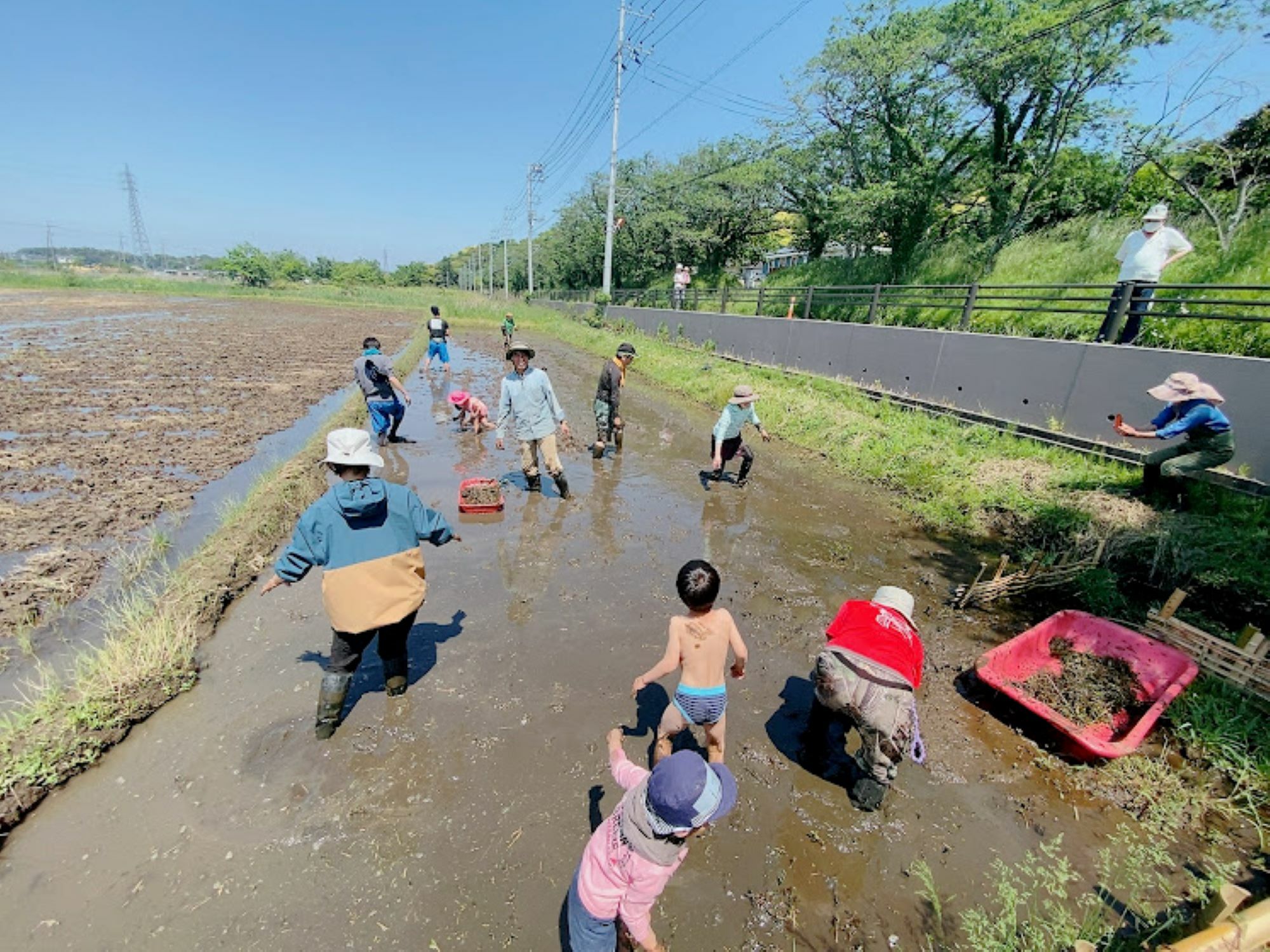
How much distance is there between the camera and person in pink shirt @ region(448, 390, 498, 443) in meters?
9.71

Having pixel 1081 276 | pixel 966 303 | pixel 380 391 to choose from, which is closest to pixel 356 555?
pixel 380 391

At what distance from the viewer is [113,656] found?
3.51m

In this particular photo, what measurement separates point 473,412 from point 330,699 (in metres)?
7.14

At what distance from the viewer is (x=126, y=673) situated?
3467 millimetres

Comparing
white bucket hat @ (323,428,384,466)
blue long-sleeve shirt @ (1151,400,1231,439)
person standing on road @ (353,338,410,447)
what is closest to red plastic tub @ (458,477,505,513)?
person standing on road @ (353,338,410,447)

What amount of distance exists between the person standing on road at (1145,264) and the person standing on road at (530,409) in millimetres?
7952

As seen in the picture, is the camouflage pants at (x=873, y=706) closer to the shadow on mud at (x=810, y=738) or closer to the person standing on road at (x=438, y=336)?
the shadow on mud at (x=810, y=738)

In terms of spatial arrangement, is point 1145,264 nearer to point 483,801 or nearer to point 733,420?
point 733,420

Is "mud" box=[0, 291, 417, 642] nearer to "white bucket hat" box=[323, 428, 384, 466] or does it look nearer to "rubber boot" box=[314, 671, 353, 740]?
"rubber boot" box=[314, 671, 353, 740]

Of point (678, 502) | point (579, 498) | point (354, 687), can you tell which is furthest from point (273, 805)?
point (678, 502)

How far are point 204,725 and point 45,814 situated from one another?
0.70 m

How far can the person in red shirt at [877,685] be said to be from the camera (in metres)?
2.83

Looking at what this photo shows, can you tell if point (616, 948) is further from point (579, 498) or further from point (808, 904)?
point (579, 498)

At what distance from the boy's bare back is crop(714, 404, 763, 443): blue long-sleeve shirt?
4362mm
